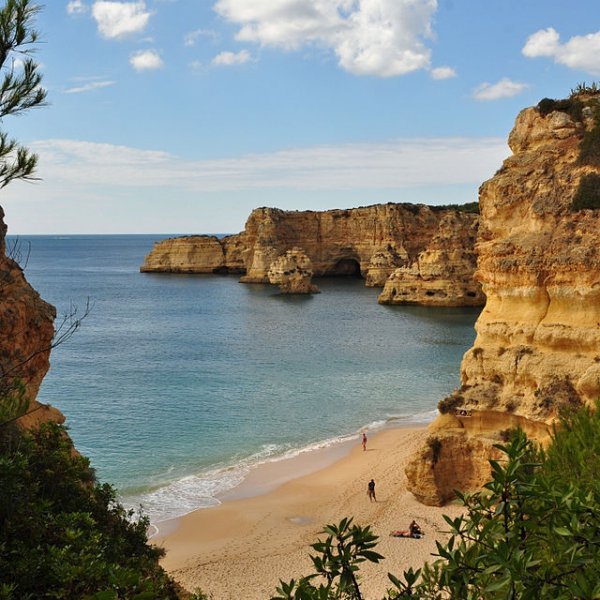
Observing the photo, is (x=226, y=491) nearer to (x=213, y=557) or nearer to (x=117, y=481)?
(x=117, y=481)

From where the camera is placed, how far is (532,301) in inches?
691

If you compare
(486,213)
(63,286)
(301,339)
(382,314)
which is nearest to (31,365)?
(486,213)

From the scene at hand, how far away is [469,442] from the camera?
58.5ft

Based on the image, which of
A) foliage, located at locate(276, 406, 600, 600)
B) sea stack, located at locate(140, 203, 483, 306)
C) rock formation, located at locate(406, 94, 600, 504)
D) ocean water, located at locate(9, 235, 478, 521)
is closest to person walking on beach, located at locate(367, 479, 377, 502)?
rock formation, located at locate(406, 94, 600, 504)

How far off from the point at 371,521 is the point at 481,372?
5.30m

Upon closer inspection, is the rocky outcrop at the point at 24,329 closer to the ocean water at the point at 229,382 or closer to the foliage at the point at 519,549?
the ocean water at the point at 229,382

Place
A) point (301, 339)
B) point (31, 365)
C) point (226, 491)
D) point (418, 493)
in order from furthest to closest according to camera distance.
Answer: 1. point (301, 339)
2. point (226, 491)
3. point (418, 493)
4. point (31, 365)

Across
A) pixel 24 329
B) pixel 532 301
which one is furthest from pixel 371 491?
pixel 24 329

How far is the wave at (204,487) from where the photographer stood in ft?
69.2

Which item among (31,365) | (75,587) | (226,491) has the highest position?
(31,365)

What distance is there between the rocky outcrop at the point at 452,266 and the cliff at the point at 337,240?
17765 millimetres

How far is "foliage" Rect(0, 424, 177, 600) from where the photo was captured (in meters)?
6.12

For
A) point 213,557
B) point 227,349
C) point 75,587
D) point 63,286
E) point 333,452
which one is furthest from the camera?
point 63,286

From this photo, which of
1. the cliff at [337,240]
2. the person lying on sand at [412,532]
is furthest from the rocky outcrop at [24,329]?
→ the cliff at [337,240]
